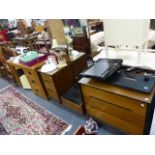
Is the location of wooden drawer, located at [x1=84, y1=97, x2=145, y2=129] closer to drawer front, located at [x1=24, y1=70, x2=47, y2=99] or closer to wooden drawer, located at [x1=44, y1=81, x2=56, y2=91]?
wooden drawer, located at [x1=44, y1=81, x2=56, y2=91]

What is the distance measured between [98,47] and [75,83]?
2.54 ft

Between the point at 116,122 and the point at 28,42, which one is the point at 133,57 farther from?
the point at 28,42

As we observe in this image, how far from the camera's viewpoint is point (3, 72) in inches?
121

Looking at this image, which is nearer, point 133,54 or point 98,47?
point 133,54

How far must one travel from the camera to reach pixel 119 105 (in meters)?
1.27

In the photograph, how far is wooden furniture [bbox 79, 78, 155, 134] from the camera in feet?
3.71

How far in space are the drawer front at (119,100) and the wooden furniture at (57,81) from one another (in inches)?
19.2

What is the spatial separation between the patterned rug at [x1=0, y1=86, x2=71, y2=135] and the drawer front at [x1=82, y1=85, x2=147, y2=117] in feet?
1.89

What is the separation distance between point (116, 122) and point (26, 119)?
1.19 metres

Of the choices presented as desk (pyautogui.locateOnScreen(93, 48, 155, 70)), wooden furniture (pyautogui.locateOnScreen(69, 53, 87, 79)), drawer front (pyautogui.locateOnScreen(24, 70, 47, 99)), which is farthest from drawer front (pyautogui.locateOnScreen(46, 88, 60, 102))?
desk (pyautogui.locateOnScreen(93, 48, 155, 70))

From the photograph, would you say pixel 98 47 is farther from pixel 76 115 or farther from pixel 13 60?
pixel 13 60

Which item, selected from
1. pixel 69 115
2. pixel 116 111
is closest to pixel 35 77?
pixel 69 115

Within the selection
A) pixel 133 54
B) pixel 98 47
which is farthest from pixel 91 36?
pixel 133 54
